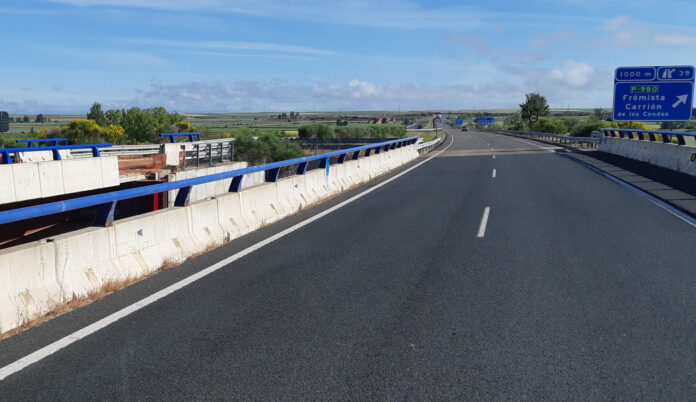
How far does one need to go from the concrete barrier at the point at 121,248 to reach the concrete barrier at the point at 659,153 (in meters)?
14.7

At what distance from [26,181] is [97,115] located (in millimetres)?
63241

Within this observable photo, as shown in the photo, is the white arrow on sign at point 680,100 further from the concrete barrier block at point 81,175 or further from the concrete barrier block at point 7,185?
the concrete barrier block at point 7,185

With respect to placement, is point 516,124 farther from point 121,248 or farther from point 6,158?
point 121,248

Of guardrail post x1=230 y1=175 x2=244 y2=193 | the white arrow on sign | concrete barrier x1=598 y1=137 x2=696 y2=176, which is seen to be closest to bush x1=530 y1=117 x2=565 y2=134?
concrete barrier x1=598 y1=137 x2=696 y2=176

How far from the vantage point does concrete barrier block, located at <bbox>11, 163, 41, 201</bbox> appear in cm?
1791

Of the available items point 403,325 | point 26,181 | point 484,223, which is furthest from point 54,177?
point 403,325

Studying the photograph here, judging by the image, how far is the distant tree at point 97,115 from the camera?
2874 inches

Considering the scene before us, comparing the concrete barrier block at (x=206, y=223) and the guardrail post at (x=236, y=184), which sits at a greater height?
the guardrail post at (x=236, y=184)

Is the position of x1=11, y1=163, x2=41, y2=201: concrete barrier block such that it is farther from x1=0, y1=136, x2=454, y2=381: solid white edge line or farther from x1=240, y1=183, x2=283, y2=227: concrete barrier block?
x1=0, y1=136, x2=454, y2=381: solid white edge line

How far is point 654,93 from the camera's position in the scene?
1167 inches

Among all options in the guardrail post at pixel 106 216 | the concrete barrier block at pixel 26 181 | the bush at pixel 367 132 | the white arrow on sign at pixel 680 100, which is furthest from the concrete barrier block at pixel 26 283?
the bush at pixel 367 132

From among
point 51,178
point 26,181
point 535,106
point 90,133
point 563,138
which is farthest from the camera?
point 535,106

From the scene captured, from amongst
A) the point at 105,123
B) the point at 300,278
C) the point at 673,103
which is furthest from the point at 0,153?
the point at 105,123

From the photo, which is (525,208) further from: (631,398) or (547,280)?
(631,398)
